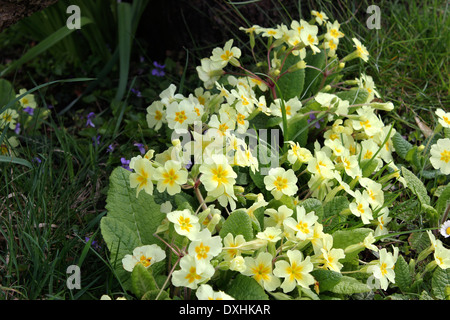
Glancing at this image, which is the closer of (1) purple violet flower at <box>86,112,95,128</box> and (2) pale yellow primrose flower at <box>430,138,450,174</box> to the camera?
(2) pale yellow primrose flower at <box>430,138,450,174</box>

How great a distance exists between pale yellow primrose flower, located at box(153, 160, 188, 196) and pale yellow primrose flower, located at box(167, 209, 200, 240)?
0.30 feet

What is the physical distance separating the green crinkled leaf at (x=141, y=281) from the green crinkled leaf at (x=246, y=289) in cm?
25

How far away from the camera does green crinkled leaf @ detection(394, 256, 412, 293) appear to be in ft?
5.98

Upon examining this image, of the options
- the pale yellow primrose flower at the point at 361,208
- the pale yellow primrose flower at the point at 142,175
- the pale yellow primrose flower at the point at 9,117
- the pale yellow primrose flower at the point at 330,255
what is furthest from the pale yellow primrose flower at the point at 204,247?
the pale yellow primrose flower at the point at 9,117

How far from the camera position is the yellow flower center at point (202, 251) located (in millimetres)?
1521

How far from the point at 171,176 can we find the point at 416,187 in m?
1.07

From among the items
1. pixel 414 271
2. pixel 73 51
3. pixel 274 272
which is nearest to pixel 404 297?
pixel 414 271

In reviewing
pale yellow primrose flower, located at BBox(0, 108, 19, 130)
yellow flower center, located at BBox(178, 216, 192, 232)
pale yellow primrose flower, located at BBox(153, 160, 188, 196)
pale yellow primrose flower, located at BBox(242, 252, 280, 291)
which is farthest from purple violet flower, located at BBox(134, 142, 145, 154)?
pale yellow primrose flower, located at BBox(242, 252, 280, 291)

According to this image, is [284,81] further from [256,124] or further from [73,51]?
[73,51]

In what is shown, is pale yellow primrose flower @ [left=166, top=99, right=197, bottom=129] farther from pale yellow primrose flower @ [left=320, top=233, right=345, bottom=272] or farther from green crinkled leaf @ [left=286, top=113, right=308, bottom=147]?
pale yellow primrose flower @ [left=320, top=233, right=345, bottom=272]

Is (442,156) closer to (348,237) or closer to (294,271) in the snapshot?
(348,237)

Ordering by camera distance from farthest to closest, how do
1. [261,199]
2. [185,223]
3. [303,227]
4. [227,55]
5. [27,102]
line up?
[27,102] → [227,55] → [261,199] → [303,227] → [185,223]

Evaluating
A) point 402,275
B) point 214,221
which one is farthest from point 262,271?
point 402,275

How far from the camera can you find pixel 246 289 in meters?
1.59
